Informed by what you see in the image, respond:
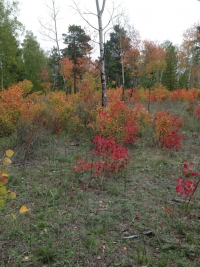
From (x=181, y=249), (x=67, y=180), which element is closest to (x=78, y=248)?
(x=181, y=249)

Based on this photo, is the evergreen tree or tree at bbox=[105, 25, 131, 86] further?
the evergreen tree

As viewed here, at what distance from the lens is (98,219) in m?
3.54

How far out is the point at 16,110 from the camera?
7879 mm

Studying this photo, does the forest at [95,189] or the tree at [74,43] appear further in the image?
the tree at [74,43]

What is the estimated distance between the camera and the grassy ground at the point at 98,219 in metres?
2.78

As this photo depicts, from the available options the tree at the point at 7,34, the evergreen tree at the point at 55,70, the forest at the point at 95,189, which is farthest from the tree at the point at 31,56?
the forest at the point at 95,189

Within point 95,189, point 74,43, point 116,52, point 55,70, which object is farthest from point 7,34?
point 95,189

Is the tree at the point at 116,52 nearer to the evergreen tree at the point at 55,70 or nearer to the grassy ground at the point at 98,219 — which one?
the evergreen tree at the point at 55,70

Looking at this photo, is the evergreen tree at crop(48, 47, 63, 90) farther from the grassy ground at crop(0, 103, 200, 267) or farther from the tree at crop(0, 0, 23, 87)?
the grassy ground at crop(0, 103, 200, 267)

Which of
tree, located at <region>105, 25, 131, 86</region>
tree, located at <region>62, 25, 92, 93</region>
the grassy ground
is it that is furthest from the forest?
tree, located at <region>62, 25, 92, 93</region>

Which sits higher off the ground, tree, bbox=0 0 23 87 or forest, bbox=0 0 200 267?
tree, bbox=0 0 23 87

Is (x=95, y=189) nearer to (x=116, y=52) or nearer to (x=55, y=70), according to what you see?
(x=116, y=52)

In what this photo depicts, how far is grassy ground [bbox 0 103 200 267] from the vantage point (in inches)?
109

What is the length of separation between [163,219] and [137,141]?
425 cm
